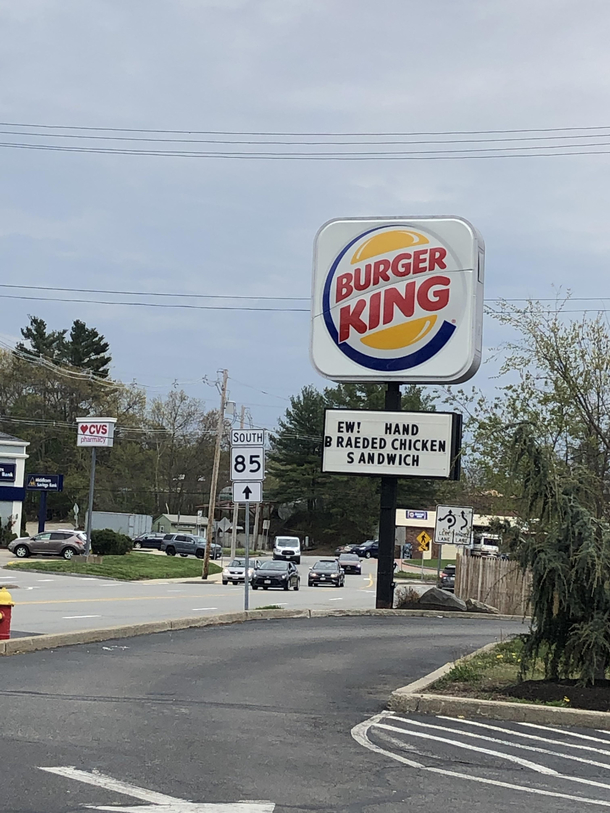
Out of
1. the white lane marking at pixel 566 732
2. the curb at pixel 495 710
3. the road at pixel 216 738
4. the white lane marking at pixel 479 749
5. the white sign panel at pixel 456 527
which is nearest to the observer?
the road at pixel 216 738

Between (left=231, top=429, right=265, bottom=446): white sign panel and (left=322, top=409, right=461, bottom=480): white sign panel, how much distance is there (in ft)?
13.8

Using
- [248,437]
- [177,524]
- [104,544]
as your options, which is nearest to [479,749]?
[248,437]

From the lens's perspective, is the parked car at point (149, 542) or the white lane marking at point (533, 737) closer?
the white lane marking at point (533, 737)

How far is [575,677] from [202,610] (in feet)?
52.0

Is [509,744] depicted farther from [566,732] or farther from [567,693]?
[567,693]

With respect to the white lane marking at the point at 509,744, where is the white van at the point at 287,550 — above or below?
below

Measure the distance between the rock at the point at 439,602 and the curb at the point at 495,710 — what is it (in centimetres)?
1669

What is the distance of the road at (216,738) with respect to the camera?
6.34m

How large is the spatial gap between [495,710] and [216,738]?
2.95 meters

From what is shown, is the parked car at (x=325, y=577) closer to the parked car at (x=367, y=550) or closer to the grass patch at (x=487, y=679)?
the grass patch at (x=487, y=679)

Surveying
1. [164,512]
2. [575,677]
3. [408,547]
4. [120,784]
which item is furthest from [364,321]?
[164,512]

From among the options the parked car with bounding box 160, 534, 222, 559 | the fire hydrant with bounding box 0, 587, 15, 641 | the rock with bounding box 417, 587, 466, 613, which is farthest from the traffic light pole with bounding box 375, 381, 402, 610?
the parked car with bounding box 160, 534, 222, 559

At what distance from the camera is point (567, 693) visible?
33.7 ft

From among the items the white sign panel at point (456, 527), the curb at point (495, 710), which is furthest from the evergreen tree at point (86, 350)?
the curb at point (495, 710)
